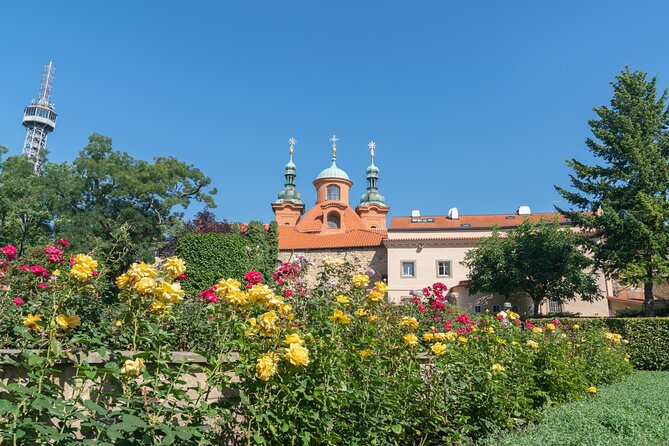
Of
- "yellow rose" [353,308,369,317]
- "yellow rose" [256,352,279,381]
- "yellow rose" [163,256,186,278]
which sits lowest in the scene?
"yellow rose" [256,352,279,381]

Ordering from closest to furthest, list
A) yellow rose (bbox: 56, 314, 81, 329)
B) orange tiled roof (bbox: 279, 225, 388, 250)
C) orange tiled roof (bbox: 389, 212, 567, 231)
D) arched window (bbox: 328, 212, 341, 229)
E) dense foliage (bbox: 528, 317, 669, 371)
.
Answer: yellow rose (bbox: 56, 314, 81, 329) → dense foliage (bbox: 528, 317, 669, 371) → orange tiled roof (bbox: 389, 212, 567, 231) → orange tiled roof (bbox: 279, 225, 388, 250) → arched window (bbox: 328, 212, 341, 229)

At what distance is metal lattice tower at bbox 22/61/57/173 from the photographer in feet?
317

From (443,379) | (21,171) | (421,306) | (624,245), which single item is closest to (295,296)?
(443,379)

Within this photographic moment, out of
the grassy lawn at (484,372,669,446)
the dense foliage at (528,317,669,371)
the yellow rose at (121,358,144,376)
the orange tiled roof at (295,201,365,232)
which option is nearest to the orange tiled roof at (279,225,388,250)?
the orange tiled roof at (295,201,365,232)

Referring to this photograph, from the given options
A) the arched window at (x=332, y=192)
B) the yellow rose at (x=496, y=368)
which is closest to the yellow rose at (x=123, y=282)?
the yellow rose at (x=496, y=368)

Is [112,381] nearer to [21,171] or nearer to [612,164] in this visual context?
[612,164]

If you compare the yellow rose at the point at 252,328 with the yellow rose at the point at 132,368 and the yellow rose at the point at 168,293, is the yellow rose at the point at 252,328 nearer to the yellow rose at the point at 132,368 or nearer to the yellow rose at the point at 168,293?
the yellow rose at the point at 168,293

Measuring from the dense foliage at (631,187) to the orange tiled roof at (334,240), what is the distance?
1774 centimetres

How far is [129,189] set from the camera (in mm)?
29859

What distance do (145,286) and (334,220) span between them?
43.4 metres

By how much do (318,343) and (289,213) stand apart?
1894 inches

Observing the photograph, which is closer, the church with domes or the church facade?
the church facade

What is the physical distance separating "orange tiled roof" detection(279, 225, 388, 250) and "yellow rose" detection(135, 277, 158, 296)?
111ft

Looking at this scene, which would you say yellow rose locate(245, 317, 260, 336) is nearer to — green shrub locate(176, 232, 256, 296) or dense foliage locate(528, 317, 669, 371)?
green shrub locate(176, 232, 256, 296)
